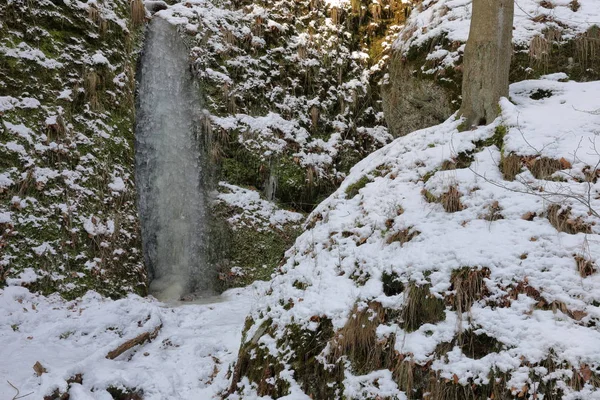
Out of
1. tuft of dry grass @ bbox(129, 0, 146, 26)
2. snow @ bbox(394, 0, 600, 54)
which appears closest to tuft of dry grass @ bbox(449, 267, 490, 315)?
snow @ bbox(394, 0, 600, 54)

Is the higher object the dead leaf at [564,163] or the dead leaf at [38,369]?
the dead leaf at [564,163]

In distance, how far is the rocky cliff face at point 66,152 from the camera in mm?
5902

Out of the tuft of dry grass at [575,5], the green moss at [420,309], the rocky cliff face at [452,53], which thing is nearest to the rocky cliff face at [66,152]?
the green moss at [420,309]

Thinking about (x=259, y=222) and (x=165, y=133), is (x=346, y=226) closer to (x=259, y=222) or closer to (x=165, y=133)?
(x=259, y=222)

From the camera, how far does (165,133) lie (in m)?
8.27

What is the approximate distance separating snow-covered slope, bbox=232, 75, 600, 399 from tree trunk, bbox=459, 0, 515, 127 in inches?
11.5

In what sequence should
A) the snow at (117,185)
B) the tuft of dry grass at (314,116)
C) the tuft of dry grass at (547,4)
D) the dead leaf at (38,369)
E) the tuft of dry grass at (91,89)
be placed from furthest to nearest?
1. the tuft of dry grass at (314,116)
2. the tuft of dry grass at (91,89)
3. the snow at (117,185)
4. the tuft of dry grass at (547,4)
5. the dead leaf at (38,369)

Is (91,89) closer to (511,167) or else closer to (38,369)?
(38,369)

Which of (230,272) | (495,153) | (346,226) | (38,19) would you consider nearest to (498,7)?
(495,153)

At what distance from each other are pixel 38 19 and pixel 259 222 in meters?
5.36

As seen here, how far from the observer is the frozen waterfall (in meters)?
7.65

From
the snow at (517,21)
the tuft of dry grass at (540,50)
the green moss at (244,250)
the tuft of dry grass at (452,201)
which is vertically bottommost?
the green moss at (244,250)

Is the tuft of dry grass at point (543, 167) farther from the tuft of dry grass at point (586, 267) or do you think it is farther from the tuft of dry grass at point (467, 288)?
the tuft of dry grass at point (467, 288)

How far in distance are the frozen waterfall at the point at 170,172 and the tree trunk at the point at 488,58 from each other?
5.40m
